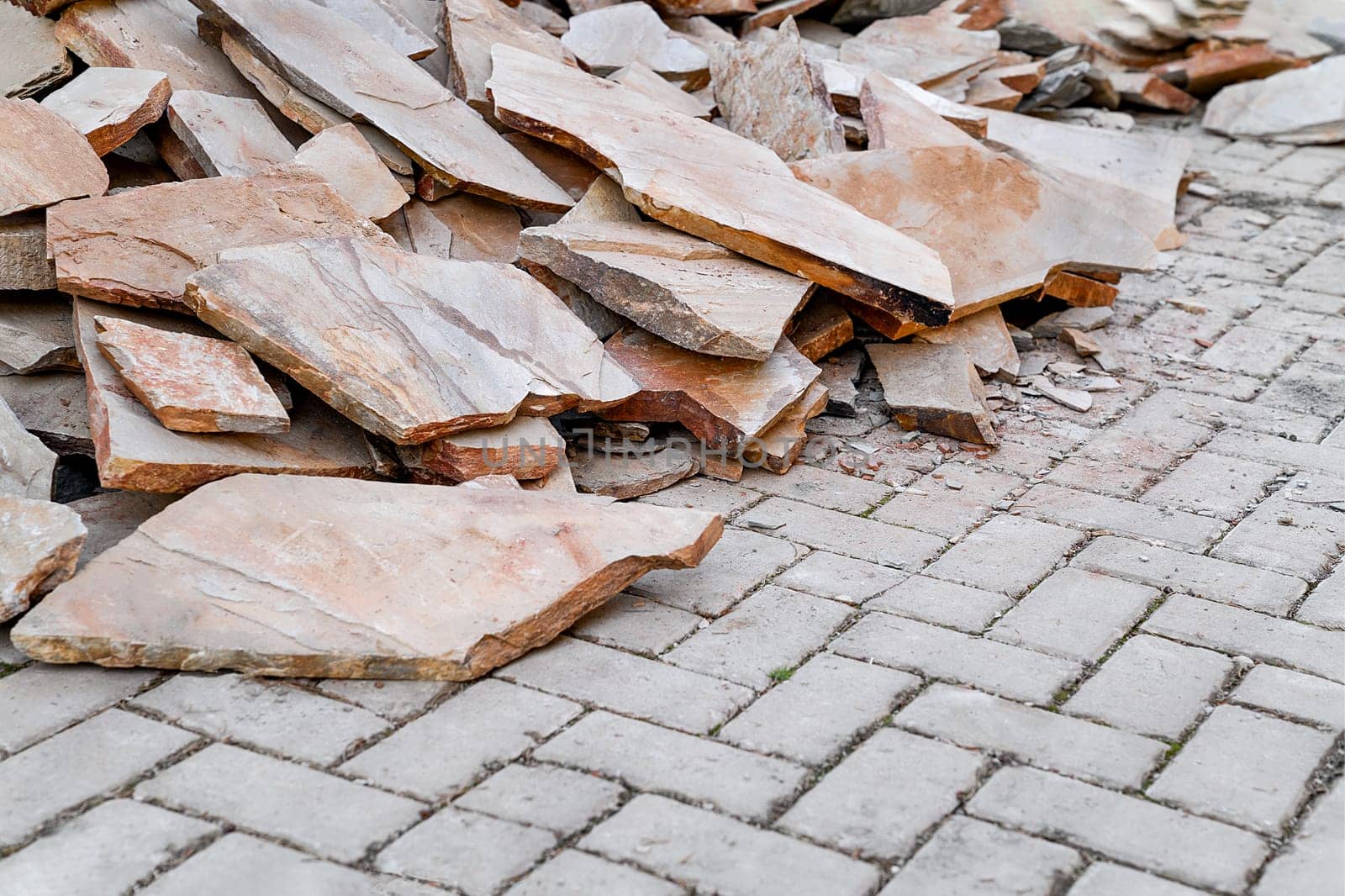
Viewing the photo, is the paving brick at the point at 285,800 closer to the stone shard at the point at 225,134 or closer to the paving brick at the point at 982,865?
the paving brick at the point at 982,865

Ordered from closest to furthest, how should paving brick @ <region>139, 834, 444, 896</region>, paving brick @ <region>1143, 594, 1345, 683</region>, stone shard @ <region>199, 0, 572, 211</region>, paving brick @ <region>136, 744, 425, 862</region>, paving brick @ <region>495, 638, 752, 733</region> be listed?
paving brick @ <region>139, 834, 444, 896</region>
paving brick @ <region>136, 744, 425, 862</region>
paving brick @ <region>495, 638, 752, 733</region>
paving brick @ <region>1143, 594, 1345, 683</region>
stone shard @ <region>199, 0, 572, 211</region>

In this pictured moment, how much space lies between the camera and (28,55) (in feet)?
16.0

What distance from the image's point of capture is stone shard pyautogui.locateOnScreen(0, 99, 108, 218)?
3979 mm

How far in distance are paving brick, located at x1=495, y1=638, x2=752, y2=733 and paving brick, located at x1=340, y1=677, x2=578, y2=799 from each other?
0.23 feet

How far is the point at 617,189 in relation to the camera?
4715 millimetres

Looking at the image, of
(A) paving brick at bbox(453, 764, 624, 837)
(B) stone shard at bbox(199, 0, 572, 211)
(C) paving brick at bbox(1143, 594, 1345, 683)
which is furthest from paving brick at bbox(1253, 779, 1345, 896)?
(B) stone shard at bbox(199, 0, 572, 211)

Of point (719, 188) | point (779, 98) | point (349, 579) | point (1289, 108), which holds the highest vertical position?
point (779, 98)

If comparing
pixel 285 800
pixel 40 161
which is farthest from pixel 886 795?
pixel 40 161

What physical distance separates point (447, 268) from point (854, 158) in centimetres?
188

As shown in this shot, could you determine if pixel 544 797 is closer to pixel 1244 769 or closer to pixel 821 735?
pixel 821 735

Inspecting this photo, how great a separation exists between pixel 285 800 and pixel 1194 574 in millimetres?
2510

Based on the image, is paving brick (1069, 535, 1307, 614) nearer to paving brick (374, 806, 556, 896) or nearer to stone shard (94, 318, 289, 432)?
paving brick (374, 806, 556, 896)

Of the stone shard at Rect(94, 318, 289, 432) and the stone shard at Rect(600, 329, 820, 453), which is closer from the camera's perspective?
the stone shard at Rect(94, 318, 289, 432)

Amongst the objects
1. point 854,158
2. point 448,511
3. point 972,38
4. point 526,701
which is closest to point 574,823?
point 526,701
